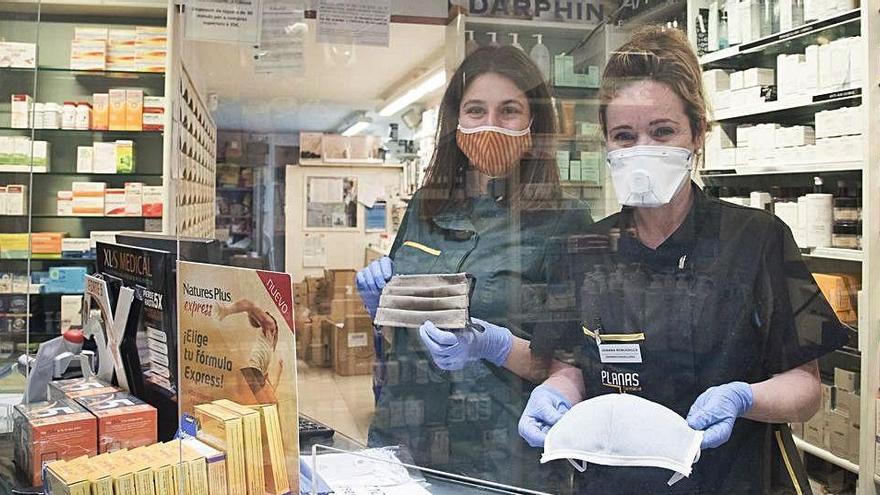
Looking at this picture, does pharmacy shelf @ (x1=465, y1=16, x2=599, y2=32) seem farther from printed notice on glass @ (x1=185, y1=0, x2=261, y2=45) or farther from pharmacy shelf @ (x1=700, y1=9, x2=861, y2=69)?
printed notice on glass @ (x1=185, y1=0, x2=261, y2=45)

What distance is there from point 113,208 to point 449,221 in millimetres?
4030

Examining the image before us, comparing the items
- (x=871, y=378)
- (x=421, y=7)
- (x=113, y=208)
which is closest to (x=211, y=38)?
(x=421, y=7)

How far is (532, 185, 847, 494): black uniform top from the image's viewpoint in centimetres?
146

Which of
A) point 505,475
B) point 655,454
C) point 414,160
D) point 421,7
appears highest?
point 421,7

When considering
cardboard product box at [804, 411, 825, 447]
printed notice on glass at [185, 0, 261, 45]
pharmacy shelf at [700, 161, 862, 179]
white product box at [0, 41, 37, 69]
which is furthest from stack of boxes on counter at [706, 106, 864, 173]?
white product box at [0, 41, 37, 69]

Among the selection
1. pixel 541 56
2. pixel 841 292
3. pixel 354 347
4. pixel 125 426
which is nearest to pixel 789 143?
pixel 841 292

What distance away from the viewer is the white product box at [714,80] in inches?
59.9

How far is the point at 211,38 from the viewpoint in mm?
1677

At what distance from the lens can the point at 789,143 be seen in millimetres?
1594

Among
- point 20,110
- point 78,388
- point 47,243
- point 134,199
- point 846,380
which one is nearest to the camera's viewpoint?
point 846,380

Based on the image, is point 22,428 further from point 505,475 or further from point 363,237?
point 505,475

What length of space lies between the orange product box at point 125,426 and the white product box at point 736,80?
1475 mm

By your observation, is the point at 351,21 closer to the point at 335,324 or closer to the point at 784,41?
the point at 335,324

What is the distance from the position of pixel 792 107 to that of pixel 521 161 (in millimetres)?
592
